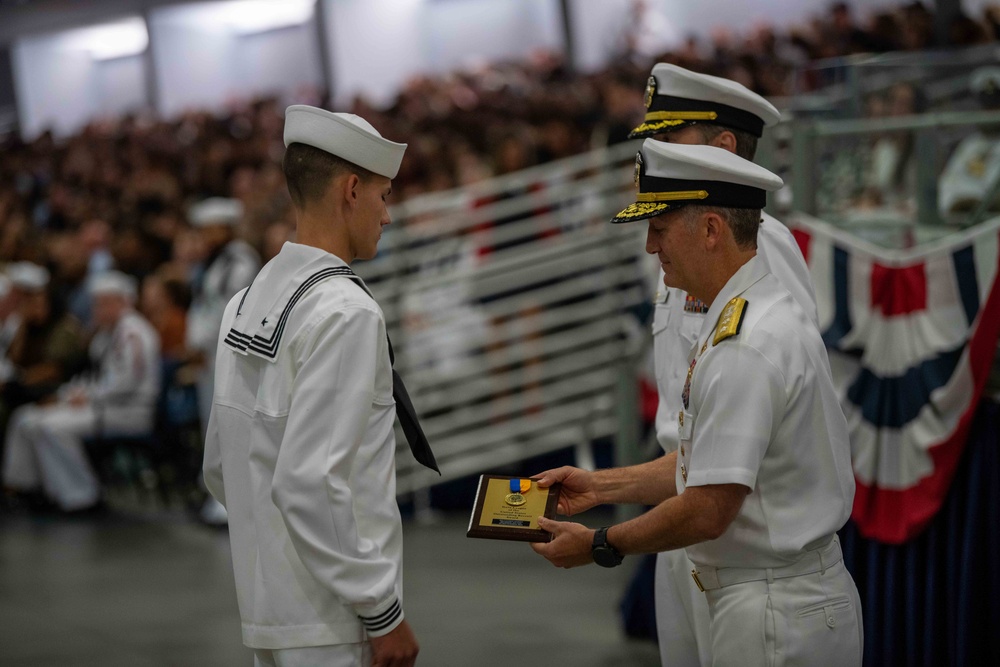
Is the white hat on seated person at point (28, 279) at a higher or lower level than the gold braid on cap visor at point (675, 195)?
lower

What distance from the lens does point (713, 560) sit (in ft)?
6.50

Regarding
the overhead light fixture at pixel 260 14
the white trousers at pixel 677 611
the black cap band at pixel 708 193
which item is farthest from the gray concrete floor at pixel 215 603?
the overhead light fixture at pixel 260 14

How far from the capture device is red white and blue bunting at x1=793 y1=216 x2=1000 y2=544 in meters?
3.30

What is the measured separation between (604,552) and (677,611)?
22.0 inches

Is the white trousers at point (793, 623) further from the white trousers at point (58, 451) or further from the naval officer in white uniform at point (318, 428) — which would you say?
the white trousers at point (58, 451)

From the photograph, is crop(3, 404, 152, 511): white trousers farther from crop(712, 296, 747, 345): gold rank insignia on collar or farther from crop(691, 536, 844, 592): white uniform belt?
crop(712, 296, 747, 345): gold rank insignia on collar

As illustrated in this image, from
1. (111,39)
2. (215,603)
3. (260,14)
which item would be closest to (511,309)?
(215,603)

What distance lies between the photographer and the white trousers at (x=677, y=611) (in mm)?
2379

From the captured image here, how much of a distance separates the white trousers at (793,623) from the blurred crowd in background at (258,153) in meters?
2.57

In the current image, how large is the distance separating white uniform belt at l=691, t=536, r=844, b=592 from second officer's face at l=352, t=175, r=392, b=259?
0.84 m

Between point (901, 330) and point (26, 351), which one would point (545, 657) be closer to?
point (901, 330)

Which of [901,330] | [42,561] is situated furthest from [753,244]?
[42,561]

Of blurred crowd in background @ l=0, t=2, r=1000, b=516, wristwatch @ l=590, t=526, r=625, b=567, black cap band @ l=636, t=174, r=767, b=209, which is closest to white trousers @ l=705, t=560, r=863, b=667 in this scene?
wristwatch @ l=590, t=526, r=625, b=567

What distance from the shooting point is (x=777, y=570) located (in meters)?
1.94
